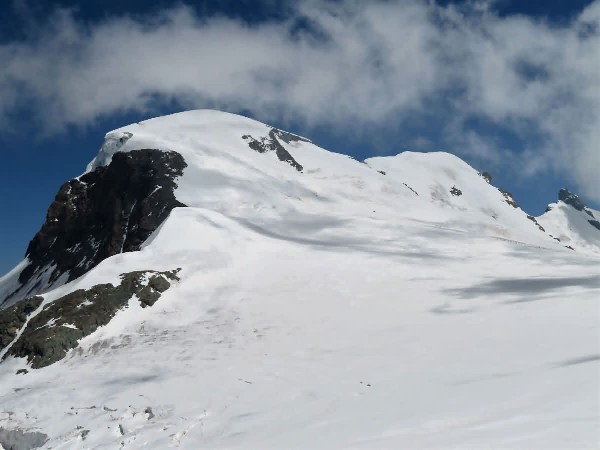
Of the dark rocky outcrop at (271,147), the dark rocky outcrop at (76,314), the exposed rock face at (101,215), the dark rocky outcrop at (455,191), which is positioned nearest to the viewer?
the dark rocky outcrop at (76,314)

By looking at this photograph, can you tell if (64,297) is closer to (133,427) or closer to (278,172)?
(133,427)

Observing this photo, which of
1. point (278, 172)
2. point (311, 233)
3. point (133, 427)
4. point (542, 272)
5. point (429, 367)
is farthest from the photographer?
point (278, 172)

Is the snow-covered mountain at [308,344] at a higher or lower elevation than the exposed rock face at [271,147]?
lower

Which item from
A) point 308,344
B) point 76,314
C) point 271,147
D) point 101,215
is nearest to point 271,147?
point 271,147

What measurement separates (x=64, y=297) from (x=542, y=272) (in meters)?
25.9

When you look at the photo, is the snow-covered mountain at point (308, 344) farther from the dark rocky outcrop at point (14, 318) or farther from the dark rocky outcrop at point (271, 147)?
the dark rocky outcrop at point (271, 147)

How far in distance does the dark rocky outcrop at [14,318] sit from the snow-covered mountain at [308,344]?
0.29ft

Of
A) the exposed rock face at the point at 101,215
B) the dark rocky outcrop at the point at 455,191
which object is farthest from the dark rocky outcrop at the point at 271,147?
the dark rocky outcrop at the point at 455,191

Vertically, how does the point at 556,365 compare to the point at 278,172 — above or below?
below

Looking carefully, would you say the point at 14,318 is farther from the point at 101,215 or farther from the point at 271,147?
the point at 271,147

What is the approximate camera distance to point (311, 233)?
1839 inches

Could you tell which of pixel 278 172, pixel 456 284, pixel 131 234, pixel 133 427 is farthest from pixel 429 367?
pixel 278 172

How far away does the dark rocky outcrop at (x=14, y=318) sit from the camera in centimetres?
2311

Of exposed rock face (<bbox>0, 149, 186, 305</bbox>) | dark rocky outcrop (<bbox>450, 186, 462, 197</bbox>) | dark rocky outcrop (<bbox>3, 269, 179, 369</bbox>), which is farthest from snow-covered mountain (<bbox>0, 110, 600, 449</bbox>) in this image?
dark rocky outcrop (<bbox>450, 186, 462, 197</bbox>)
